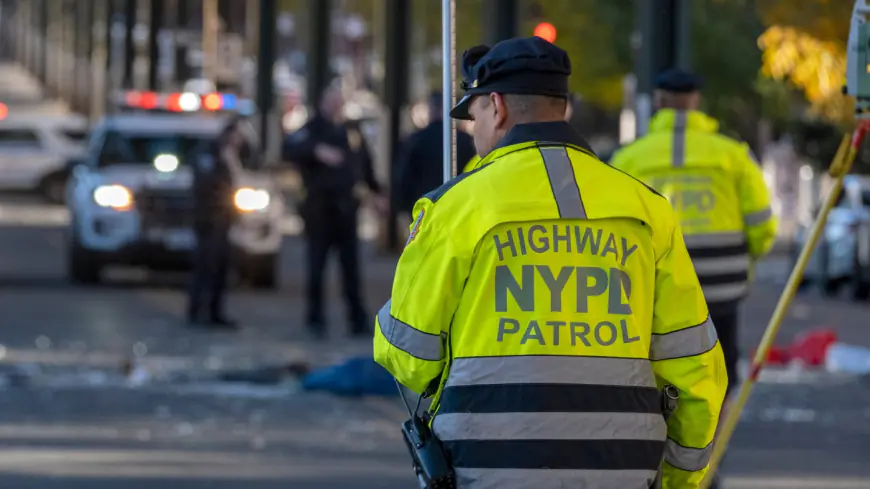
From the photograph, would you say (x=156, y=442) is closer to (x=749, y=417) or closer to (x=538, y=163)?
(x=749, y=417)

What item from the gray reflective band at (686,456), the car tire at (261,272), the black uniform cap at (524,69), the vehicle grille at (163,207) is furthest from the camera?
the car tire at (261,272)

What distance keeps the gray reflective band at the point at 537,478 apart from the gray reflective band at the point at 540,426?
0.24 ft

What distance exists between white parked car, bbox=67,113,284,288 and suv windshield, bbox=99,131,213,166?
0.01 metres

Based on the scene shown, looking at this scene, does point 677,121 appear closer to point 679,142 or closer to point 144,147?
point 679,142

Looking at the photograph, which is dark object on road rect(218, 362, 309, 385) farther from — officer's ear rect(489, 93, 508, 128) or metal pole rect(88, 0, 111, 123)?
metal pole rect(88, 0, 111, 123)

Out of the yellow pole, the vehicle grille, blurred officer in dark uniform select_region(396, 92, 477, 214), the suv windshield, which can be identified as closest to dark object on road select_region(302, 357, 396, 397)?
blurred officer in dark uniform select_region(396, 92, 477, 214)

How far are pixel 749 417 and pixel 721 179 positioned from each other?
438 cm

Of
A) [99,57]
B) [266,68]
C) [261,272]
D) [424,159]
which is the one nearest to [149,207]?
[261,272]

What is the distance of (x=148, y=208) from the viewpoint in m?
20.4

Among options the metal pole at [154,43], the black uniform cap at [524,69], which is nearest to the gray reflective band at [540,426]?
the black uniform cap at [524,69]

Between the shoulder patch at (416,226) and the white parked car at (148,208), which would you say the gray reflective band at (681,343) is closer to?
the shoulder patch at (416,226)

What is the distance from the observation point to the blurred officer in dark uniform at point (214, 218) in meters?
16.9

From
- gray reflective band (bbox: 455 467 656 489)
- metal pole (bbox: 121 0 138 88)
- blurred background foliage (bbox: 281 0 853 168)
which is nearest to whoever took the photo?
gray reflective band (bbox: 455 467 656 489)

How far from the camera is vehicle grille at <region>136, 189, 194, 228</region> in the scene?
2036cm
